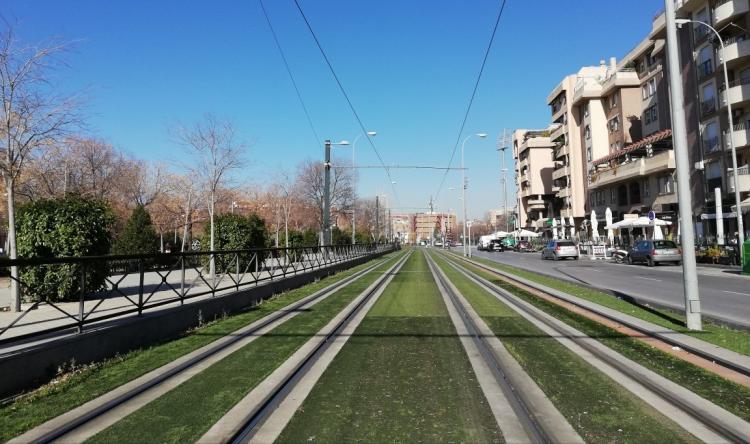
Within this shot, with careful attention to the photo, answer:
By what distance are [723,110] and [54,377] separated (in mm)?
41948

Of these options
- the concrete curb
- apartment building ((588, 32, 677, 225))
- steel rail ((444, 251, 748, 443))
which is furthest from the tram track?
apartment building ((588, 32, 677, 225))

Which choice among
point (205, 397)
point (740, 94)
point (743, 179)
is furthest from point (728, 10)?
point (205, 397)

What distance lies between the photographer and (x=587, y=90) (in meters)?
57.7

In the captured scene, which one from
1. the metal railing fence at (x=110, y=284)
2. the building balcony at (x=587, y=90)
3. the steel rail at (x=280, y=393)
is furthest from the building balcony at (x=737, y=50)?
the steel rail at (x=280, y=393)

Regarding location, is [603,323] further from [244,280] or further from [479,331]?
[244,280]

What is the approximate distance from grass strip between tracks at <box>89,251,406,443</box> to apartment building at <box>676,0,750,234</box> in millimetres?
33205

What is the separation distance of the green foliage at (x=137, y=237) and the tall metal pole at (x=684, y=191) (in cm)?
2821

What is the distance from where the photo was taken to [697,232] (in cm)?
3812

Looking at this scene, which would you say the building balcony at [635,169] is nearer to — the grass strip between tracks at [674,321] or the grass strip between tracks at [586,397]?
the grass strip between tracks at [674,321]

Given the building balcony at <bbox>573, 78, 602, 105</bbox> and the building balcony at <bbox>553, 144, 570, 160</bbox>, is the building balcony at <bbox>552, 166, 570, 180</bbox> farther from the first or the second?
the building balcony at <bbox>573, 78, 602, 105</bbox>

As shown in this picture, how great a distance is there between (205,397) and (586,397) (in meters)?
4.09

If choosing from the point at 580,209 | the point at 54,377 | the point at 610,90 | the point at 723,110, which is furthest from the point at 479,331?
the point at 580,209

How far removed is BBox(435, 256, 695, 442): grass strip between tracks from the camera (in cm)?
427

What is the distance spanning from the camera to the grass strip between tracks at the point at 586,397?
427 centimetres
